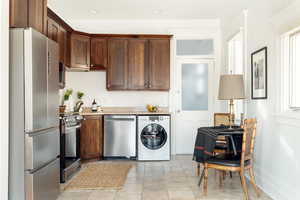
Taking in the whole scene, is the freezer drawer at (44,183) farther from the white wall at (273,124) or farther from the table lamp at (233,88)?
the white wall at (273,124)

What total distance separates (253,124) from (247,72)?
118 centimetres

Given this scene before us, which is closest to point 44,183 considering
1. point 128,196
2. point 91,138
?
point 128,196

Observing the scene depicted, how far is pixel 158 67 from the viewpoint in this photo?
18.4 feet

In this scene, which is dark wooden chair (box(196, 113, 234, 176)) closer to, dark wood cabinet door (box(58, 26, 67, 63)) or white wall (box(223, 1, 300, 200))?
white wall (box(223, 1, 300, 200))

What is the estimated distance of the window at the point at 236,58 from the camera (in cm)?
479

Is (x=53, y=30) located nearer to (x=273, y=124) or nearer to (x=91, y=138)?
(x=91, y=138)

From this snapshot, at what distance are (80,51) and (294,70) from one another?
12.3 ft

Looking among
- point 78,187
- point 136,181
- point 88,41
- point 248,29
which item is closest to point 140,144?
point 136,181

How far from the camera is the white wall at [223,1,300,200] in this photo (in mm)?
2871

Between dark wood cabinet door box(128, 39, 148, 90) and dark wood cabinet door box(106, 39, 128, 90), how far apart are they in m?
0.10

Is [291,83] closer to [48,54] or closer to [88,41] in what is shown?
[48,54]

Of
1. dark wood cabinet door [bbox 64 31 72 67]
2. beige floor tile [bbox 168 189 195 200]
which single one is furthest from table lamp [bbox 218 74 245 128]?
dark wood cabinet door [bbox 64 31 72 67]

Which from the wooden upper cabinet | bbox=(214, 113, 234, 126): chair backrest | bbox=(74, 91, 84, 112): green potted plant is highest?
the wooden upper cabinet

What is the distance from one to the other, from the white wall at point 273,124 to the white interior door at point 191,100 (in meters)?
1.75
